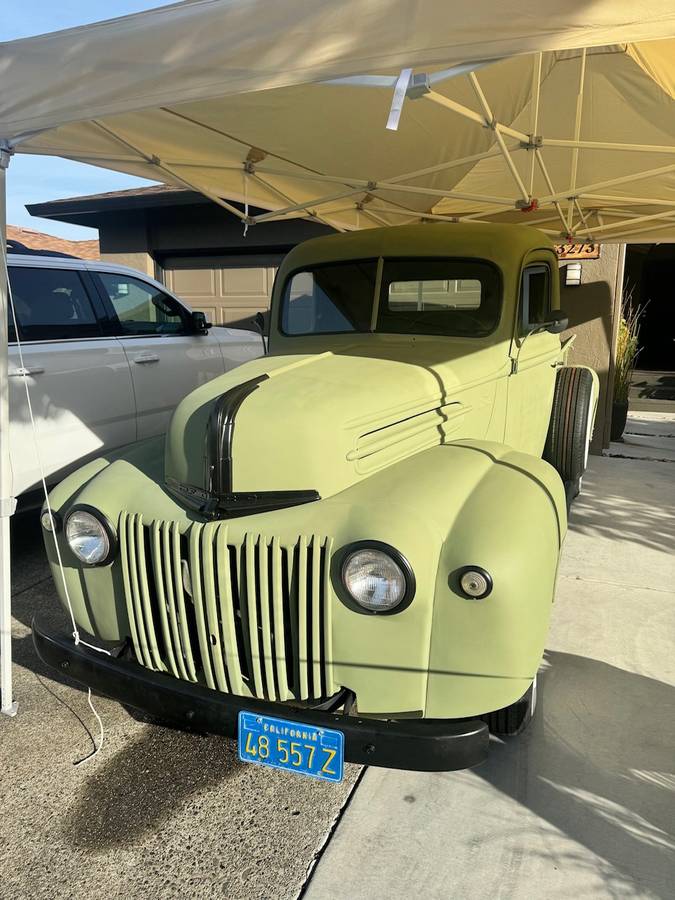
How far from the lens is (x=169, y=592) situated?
2.26m

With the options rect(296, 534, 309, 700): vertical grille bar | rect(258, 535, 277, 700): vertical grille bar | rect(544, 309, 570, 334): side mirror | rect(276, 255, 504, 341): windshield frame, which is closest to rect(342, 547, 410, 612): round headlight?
rect(296, 534, 309, 700): vertical grille bar

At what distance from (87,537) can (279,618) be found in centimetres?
85

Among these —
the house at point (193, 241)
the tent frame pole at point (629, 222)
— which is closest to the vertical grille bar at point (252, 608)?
the tent frame pole at point (629, 222)

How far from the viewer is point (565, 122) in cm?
491

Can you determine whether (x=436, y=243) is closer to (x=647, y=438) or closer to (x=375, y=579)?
(x=375, y=579)

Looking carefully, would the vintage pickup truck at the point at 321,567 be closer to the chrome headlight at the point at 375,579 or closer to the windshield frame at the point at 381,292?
the chrome headlight at the point at 375,579

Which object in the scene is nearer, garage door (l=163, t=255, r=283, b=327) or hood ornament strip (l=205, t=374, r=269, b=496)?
hood ornament strip (l=205, t=374, r=269, b=496)

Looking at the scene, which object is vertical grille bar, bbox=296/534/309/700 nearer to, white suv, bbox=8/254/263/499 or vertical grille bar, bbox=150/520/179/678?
vertical grille bar, bbox=150/520/179/678

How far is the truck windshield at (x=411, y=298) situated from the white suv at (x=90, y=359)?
5.67 ft

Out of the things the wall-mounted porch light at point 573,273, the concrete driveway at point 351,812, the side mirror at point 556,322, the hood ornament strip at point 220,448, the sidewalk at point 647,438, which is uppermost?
the wall-mounted porch light at point 573,273

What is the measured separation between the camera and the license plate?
2.02 meters

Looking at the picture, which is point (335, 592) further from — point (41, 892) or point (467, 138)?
point (467, 138)

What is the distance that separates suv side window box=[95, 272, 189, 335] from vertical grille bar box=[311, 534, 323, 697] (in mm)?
3560

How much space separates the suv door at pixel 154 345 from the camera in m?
5.07
